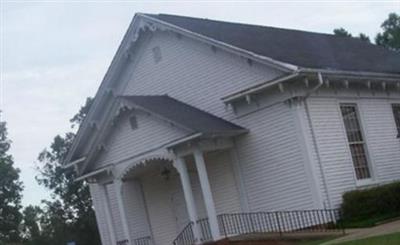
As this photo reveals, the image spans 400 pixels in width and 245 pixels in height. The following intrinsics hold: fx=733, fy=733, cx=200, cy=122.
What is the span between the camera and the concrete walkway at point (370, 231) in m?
17.4

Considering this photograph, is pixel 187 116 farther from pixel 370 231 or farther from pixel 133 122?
pixel 370 231

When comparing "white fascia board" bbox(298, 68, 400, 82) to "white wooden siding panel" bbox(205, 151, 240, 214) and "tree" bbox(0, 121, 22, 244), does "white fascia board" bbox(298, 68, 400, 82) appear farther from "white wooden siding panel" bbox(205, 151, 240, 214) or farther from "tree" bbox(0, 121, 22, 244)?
"tree" bbox(0, 121, 22, 244)

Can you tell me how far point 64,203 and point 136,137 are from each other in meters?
31.8

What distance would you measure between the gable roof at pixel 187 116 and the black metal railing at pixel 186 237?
9.86ft

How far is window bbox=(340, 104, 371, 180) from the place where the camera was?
23.9 m

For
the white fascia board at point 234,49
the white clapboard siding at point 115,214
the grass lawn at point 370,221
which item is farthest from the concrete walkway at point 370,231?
the white clapboard siding at point 115,214

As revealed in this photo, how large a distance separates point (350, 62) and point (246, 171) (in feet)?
20.1

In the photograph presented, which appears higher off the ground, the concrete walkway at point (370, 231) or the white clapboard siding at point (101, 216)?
the white clapboard siding at point (101, 216)

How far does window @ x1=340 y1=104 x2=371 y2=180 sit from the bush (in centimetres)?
194

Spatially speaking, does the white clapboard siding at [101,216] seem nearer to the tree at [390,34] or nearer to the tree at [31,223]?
the tree at [31,223]

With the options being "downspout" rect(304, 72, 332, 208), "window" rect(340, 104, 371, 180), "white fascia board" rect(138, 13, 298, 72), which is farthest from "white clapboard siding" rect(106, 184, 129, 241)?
"window" rect(340, 104, 371, 180)

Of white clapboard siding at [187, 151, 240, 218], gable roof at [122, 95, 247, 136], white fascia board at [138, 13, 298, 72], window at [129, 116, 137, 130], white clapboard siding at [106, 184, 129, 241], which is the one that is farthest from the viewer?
white clapboard siding at [106, 184, 129, 241]

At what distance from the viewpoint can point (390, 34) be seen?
59812mm

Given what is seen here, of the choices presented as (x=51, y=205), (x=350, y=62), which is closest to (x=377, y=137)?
(x=350, y=62)
